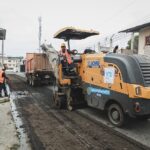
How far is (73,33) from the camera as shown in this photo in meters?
11.4

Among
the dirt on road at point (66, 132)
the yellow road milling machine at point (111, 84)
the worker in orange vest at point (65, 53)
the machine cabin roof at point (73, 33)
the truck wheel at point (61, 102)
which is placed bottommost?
the dirt on road at point (66, 132)

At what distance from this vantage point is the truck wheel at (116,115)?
789cm

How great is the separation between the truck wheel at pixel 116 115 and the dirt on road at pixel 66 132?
19.1 inches

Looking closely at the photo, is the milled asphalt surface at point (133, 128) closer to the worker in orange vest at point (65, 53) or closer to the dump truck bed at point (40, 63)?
the worker in orange vest at point (65, 53)

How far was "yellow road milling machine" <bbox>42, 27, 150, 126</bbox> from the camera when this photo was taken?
7277 millimetres

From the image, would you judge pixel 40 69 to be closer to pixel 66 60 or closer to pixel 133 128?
pixel 66 60

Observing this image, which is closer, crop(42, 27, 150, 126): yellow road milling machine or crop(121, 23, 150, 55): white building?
crop(42, 27, 150, 126): yellow road milling machine

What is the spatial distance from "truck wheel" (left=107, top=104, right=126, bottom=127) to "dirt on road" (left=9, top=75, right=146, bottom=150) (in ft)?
1.59

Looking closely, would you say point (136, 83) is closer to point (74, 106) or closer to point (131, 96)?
point (131, 96)

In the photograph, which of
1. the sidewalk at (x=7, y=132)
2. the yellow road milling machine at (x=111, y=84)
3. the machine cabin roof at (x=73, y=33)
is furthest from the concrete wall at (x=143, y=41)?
the sidewalk at (x=7, y=132)

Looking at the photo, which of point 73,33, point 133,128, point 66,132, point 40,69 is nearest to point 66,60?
point 73,33

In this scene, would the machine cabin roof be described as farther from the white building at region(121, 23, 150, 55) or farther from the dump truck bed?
the dump truck bed

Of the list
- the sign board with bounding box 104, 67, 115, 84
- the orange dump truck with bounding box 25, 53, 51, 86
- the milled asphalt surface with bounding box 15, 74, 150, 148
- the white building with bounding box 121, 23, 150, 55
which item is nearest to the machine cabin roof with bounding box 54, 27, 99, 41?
the sign board with bounding box 104, 67, 115, 84

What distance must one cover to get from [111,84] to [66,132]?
2018mm
